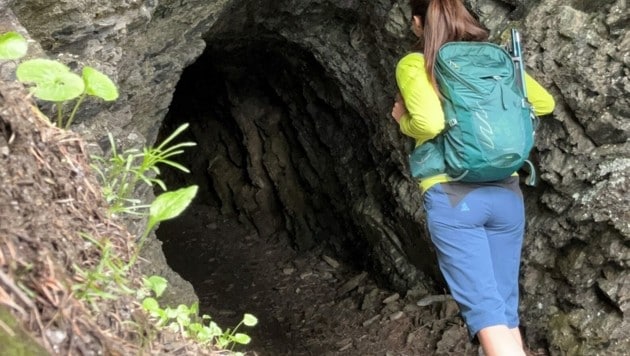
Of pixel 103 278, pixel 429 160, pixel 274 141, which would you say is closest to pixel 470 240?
pixel 429 160

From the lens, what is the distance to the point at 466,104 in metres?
2.80

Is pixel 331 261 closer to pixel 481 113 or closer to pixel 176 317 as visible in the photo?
pixel 481 113

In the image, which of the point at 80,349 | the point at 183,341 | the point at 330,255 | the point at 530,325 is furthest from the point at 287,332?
the point at 80,349

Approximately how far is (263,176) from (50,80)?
5.90 metres

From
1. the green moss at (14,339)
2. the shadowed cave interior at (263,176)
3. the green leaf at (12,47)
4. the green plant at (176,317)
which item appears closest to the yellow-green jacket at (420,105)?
the green plant at (176,317)

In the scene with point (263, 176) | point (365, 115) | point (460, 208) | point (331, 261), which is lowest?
point (331, 261)

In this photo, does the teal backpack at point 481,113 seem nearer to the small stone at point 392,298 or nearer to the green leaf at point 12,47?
the green leaf at point 12,47

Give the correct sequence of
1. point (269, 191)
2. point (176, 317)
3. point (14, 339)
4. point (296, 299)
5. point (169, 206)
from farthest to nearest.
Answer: point (269, 191) → point (296, 299) → point (176, 317) → point (169, 206) → point (14, 339)

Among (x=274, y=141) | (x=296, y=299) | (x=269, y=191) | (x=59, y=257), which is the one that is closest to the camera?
(x=59, y=257)

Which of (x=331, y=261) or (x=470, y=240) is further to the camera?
(x=331, y=261)

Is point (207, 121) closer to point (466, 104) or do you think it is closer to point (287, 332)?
point (287, 332)

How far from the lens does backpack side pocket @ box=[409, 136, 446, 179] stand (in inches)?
116

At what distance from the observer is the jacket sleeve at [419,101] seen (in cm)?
285

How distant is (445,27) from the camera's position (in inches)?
118
